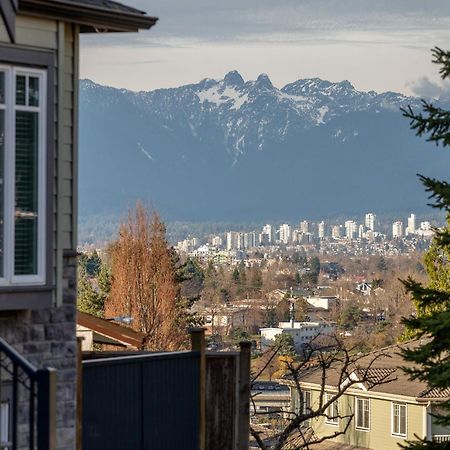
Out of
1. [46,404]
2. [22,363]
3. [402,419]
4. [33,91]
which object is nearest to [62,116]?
[33,91]

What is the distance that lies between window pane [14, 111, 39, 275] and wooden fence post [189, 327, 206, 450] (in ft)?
9.29

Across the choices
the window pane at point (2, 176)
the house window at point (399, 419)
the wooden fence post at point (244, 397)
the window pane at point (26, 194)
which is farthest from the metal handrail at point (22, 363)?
the house window at point (399, 419)

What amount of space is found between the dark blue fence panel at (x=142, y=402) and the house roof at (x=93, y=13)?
285cm

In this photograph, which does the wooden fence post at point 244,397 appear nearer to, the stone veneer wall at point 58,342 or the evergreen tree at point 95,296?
the stone veneer wall at point 58,342

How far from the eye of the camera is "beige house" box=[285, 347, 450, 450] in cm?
3429

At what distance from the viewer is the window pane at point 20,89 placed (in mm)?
10359

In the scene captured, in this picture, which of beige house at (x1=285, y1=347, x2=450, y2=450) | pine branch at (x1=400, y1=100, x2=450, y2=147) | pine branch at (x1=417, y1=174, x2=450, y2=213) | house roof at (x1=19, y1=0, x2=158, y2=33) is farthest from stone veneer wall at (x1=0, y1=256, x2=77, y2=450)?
beige house at (x1=285, y1=347, x2=450, y2=450)

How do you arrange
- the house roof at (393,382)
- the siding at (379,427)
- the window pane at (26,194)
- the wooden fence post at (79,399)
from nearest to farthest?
the window pane at (26,194) → the wooden fence post at (79,399) → the house roof at (393,382) → the siding at (379,427)

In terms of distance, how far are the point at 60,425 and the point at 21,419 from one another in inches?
18.8

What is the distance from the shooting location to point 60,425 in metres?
11.0

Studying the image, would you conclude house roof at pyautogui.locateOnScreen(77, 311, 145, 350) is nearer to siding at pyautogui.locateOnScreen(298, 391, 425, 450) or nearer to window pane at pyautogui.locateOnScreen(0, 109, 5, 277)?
window pane at pyautogui.locateOnScreen(0, 109, 5, 277)

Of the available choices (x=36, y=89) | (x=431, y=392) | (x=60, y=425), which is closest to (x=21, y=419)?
(x=60, y=425)

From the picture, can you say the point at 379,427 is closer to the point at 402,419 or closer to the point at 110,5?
the point at 402,419

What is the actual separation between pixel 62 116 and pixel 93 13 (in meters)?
0.85
